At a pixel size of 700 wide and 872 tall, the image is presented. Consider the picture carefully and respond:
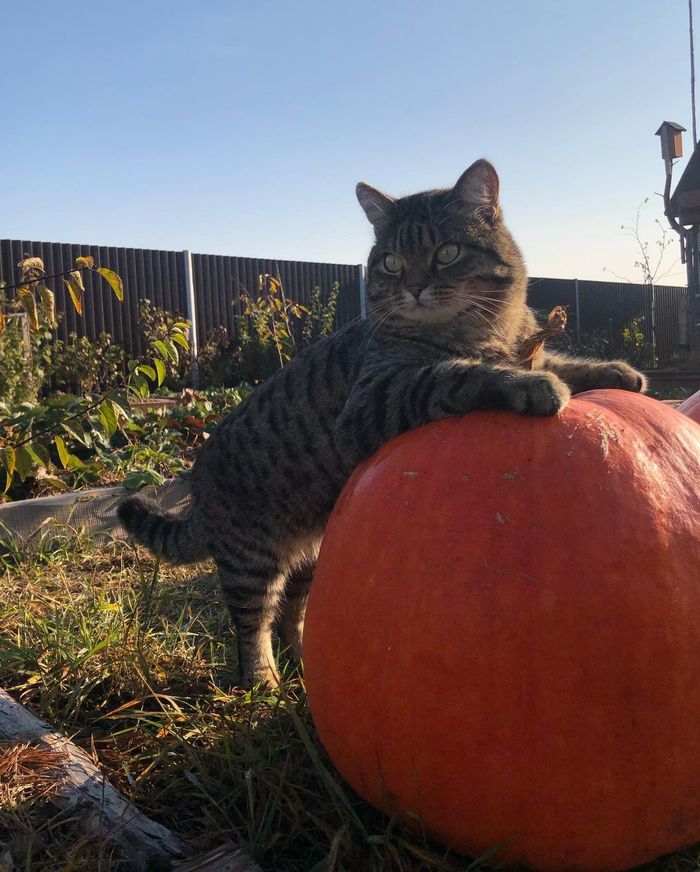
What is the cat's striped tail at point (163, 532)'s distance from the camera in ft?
10.6

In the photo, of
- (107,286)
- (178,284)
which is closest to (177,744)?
(107,286)

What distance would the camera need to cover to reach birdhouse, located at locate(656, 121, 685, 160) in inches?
688

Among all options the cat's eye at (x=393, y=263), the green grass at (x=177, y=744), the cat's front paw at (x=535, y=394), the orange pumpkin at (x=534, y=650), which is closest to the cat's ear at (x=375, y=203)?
the cat's eye at (x=393, y=263)

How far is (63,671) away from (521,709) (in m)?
1.64

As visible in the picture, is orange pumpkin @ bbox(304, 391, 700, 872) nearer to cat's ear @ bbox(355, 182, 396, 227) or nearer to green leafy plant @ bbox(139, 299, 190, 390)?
cat's ear @ bbox(355, 182, 396, 227)

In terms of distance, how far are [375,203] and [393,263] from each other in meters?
0.46

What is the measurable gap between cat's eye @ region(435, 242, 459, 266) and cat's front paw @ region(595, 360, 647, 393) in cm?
77

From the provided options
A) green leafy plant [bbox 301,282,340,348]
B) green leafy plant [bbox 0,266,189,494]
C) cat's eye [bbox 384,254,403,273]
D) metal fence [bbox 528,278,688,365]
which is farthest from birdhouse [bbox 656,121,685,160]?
cat's eye [bbox 384,254,403,273]

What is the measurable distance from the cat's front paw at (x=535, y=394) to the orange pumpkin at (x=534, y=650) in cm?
4

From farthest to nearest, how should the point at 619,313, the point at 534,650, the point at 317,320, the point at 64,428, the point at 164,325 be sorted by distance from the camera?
the point at 619,313 < the point at 317,320 < the point at 164,325 < the point at 64,428 < the point at 534,650

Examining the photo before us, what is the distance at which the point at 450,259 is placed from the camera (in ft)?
9.48

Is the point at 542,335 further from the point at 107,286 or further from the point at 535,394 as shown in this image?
the point at 107,286

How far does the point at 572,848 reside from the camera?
1.52 metres

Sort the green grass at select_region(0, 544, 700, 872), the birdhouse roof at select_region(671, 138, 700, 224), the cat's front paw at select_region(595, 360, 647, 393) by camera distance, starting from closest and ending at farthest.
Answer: the green grass at select_region(0, 544, 700, 872) < the cat's front paw at select_region(595, 360, 647, 393) < the birdhouse roof at select_region(671, 138, 700, 224)
